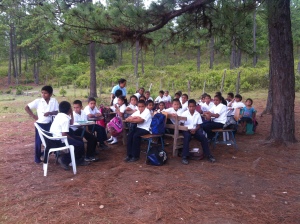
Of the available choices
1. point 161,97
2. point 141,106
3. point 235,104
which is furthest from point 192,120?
point 161,97

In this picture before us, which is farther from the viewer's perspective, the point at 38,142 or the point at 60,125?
the point at 38,142

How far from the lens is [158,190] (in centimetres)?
407

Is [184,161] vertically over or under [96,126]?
under

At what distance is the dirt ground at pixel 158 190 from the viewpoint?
11.2ft

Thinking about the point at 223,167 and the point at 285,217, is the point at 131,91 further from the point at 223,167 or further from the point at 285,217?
the point at 285,217

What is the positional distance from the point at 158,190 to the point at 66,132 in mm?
1741

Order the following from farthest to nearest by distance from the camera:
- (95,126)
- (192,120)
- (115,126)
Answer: (115,126) → (95,126) → (192,120)

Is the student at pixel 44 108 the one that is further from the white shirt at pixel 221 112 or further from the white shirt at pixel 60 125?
the white shirt at pixel 221 112

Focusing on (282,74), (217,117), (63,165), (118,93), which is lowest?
(63,165)

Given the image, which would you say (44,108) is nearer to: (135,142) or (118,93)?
(135,142)

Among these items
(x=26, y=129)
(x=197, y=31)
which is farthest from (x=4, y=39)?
(x=197, y=31)

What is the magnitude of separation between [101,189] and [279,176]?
2.74m

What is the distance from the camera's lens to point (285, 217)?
133 inches

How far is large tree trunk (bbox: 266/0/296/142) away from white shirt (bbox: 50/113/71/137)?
410 cm
